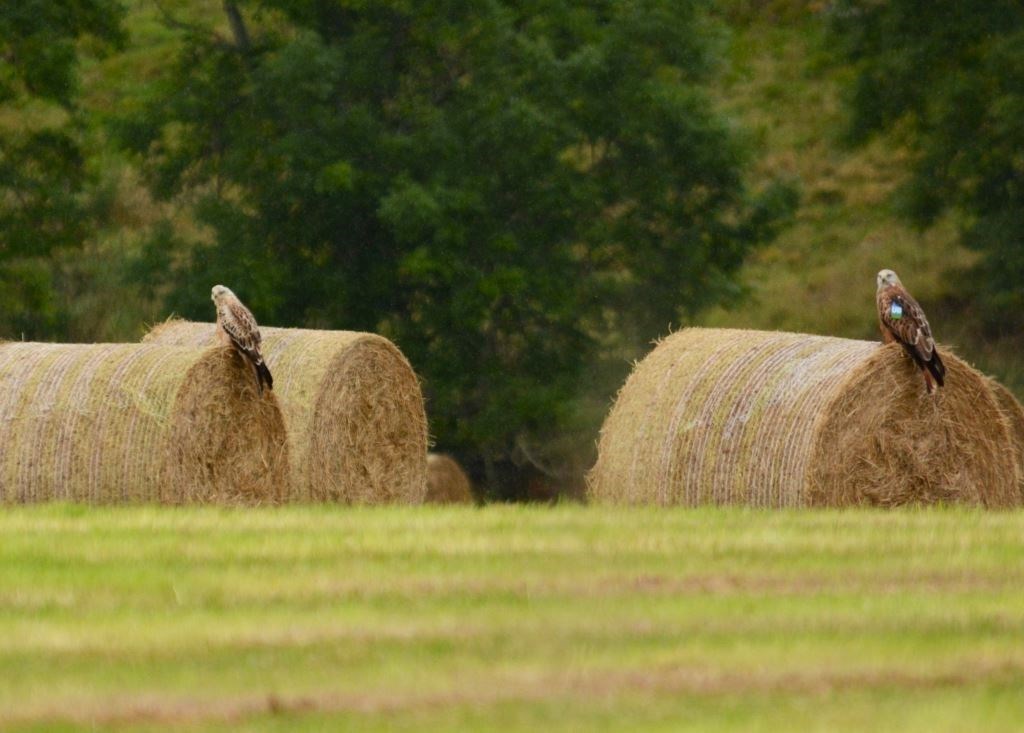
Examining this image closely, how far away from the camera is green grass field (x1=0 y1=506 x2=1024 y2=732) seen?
6277 millimetres

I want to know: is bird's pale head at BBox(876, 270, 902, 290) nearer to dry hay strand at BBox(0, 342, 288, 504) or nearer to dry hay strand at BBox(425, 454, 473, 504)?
dry hay strand at BBox(0, 342, 288, 504)

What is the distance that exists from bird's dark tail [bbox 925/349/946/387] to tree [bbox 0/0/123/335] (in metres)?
17.8

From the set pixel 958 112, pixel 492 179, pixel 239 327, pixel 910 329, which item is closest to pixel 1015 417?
pixel 910 329

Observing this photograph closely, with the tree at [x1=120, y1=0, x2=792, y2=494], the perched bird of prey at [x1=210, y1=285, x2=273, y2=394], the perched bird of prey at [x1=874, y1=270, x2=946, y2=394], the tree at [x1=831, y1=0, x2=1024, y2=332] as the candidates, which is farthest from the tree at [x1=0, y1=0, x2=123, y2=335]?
the perched bird of prey at [x1=874, y1=270, x2=946, y2=394]

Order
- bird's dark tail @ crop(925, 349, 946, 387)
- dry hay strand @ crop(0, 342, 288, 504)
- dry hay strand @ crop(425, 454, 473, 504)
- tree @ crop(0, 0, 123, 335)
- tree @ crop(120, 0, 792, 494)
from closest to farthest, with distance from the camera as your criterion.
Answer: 1. bird's dark tail @ crop(925, 349, 946, 387)
2. dry hay strand @ crop(0, 342, 288, 504)
3. dry hay strand @ crop(425, 454, 473, 504)
4. tree @ crop(120, 0, 792, 494)
5. tree @ crop(0, 0, 123, 335)

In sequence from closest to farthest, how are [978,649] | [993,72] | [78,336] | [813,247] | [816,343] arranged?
[978,649] < [816,343] < [993,72] < [78,336] < [813,247]

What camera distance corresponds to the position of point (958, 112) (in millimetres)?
31016

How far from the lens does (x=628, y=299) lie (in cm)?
2981

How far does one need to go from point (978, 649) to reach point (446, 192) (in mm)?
21416

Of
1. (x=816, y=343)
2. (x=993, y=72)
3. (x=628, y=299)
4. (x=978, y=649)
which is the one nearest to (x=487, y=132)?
(x=628, y=299)

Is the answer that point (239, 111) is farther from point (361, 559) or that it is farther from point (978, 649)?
point (978, 649)

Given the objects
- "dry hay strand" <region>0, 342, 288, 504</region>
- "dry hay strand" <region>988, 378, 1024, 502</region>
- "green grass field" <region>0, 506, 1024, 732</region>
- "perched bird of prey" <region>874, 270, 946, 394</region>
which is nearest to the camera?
"green grass field" <region>0, 506, 1024, 732</region>

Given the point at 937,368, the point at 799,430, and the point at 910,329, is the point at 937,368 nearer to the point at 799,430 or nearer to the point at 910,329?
the point at 910,329

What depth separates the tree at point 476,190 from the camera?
28.4 metres
